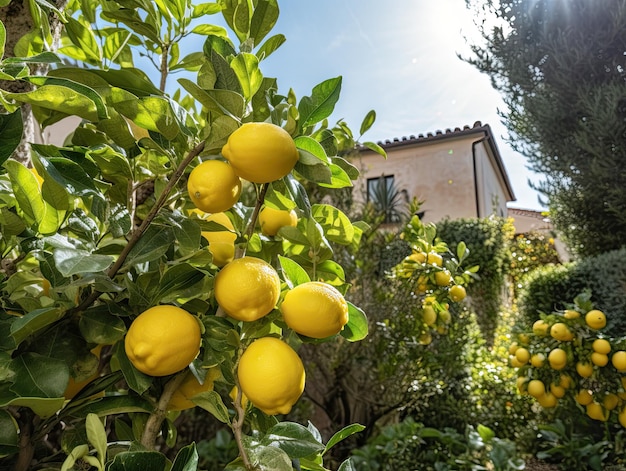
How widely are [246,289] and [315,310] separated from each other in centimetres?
7

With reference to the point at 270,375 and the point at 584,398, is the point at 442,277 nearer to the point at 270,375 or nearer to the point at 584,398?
the point at 584,398

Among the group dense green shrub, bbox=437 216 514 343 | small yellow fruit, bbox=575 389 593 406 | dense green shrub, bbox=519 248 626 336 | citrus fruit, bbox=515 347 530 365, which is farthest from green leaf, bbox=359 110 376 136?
dense green shrub, bbox=437 216 514 343

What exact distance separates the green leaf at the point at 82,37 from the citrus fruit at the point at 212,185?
438 mm

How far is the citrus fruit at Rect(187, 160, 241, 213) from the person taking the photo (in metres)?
0.42

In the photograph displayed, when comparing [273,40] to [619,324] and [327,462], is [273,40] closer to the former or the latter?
[327,462]

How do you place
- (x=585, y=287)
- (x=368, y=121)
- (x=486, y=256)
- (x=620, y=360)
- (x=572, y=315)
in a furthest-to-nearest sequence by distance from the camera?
(x=486, y=256)
(x=585, y=287)
(x=572, y=315)
(x=620, y=360)
(x=368, y=121)

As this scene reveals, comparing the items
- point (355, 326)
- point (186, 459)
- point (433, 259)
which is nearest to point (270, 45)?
point (355, 326)

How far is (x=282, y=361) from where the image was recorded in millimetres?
425

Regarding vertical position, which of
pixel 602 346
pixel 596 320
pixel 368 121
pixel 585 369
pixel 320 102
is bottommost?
pixel 585 369

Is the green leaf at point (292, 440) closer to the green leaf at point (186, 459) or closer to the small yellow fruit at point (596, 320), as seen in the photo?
the green leaf at point (186, 459)

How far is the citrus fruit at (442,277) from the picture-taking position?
5.72ft

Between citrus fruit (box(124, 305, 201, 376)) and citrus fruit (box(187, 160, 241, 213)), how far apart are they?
4.2 inches

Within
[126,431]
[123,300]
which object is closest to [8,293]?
[123,300]

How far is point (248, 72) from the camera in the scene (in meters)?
0.46
